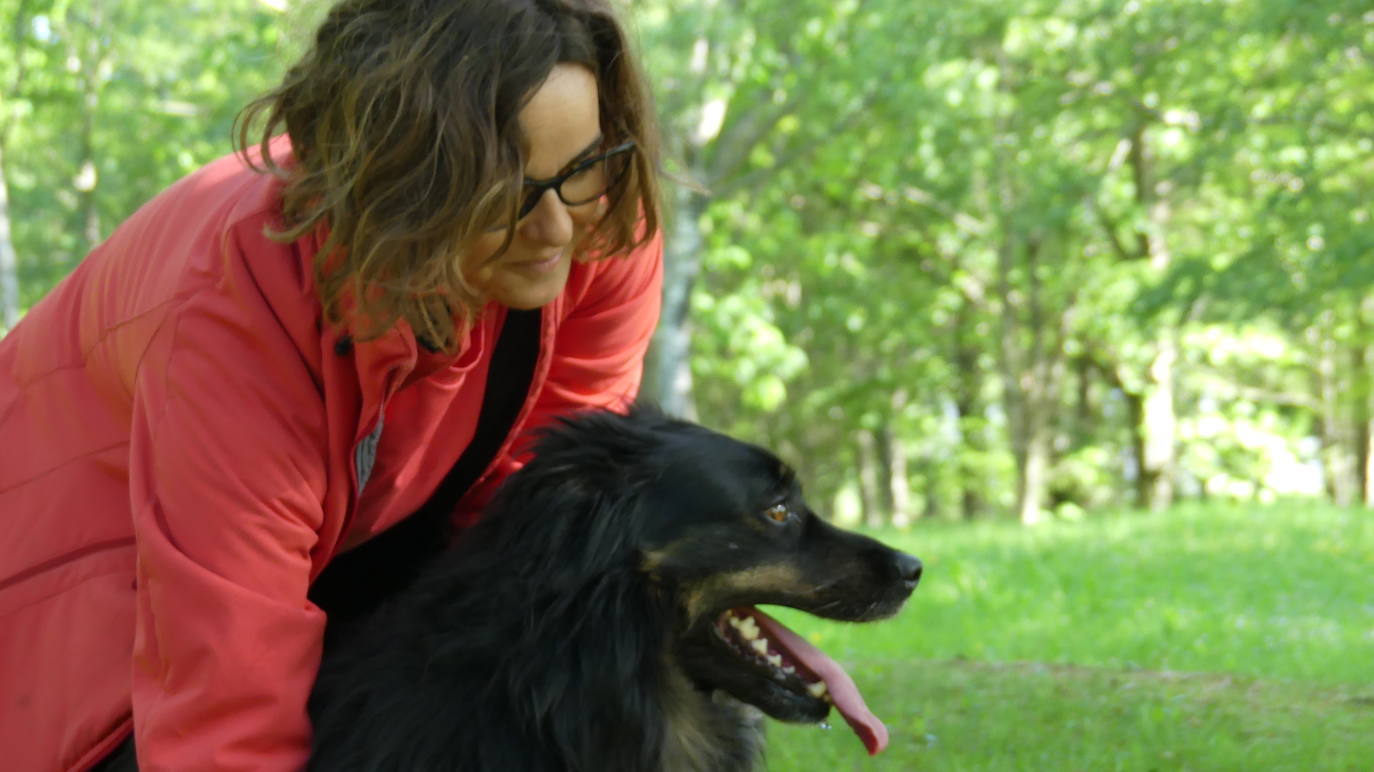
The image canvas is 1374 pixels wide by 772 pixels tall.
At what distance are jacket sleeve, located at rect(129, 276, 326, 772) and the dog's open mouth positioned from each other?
1.04m

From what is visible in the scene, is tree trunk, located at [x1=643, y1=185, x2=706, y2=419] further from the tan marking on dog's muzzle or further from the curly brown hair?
the curly brown hair

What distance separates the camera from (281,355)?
8.41 ft

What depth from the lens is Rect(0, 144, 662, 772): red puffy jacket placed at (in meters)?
2.48

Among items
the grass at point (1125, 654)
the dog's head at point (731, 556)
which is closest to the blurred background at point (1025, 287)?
the grass at point (1125, 654)

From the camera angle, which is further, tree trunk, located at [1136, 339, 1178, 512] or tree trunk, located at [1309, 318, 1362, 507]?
tree trunk, located at [1309, 318, 1362, 507]

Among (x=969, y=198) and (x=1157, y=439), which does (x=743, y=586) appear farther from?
(x=1157, y=439)

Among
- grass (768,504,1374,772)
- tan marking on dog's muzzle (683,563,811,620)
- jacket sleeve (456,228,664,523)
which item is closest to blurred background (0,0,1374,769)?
grass (768,504,1374,772)

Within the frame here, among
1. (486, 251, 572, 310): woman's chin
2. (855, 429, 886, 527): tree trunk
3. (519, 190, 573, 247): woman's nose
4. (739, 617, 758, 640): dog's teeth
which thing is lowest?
(855, 429, 886, 527): tree trunk

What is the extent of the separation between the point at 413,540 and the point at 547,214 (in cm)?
105

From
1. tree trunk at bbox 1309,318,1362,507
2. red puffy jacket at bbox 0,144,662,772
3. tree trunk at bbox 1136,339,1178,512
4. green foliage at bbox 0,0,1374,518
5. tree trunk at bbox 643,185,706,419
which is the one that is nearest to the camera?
red puffy jacket at bbox 0,144,662,772

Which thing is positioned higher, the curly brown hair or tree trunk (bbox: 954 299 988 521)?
the curly brown hair

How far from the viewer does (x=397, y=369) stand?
2.60 meters

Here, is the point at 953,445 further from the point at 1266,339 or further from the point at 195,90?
the point at 195,90

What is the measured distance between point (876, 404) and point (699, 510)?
61.2 feet
